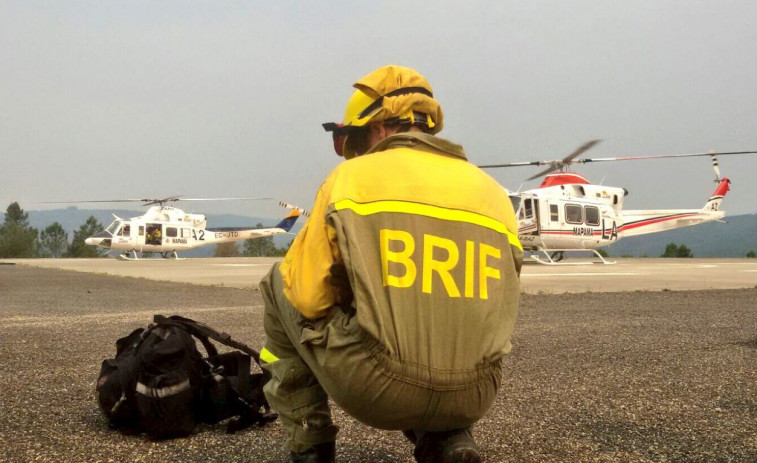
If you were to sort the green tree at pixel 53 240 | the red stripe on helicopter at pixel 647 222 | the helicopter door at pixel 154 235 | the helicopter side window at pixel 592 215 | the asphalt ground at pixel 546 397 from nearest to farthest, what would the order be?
the asphalt ground at pixel 546 397 < the helicopter side window at pixel 592 215 < the red stripe on helicopter at pixel 647 222 < the helicopter door at pixel 154 235 < the green tree at pixel 53 240

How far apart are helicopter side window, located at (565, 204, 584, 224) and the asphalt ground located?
43.2 feet

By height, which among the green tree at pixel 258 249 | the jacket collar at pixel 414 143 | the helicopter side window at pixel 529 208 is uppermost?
the helicopter side window at pixel 529 208

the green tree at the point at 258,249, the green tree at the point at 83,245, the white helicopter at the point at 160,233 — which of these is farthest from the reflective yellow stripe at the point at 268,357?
the green tree at the point at 258,249

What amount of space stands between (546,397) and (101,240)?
2977 cm

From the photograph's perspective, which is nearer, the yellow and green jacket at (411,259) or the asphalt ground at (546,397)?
the yellow and green jacket at (411,259)

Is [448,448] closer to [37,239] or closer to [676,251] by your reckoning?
[676,251]

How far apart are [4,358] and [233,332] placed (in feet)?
5.71

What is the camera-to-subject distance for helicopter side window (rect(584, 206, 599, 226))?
20094 millimetres

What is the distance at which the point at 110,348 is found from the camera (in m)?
4.46

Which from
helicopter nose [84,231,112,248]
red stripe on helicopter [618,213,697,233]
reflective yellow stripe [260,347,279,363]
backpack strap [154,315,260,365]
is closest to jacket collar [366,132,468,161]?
reflective yellow stripe [260,347,279,363]

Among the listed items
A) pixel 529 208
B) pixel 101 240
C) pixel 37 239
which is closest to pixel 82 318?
pixel 529 208

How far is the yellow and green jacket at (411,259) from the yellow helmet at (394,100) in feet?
0.60

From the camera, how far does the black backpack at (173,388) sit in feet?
7.90

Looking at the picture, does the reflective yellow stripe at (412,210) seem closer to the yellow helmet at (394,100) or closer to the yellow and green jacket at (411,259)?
the yellow and green jacket at (411,259)
